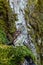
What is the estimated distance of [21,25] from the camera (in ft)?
13.4

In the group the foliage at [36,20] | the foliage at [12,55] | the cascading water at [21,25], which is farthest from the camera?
the foliage at [36,20]

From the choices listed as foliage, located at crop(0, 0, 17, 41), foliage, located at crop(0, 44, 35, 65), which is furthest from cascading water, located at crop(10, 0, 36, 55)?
foliage, located at crop(0, 44, 35, 65)

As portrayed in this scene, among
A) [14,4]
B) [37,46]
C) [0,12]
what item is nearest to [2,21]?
[0,12]

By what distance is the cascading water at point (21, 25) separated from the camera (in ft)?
12.6

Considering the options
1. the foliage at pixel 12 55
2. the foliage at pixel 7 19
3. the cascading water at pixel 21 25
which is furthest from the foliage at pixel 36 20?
the foliage at pixel 12 55

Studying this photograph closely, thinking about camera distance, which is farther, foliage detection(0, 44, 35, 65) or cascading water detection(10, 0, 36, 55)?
cascading water detection(10, 0, 36, 55)

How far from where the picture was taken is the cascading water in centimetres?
385

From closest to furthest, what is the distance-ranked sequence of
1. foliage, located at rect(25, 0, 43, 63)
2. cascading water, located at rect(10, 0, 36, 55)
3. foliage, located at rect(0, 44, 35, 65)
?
foliage, located at rect(0, 44, 35, 65)
cascading water, located at rect(10, 0, 36, 55)
foliage, located at rect(25, 0, 43, 63)

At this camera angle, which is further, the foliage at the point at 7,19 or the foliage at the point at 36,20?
the foliage at the point at 36,20

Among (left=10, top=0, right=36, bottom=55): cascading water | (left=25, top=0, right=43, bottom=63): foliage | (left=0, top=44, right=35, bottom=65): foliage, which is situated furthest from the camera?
(left=25, top=0, right=43, bottom=63): foliage

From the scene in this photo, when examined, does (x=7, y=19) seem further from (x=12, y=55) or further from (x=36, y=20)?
(x=12, y=55)

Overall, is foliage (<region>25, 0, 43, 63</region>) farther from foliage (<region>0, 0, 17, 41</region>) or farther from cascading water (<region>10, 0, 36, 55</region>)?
foliage (<region>0, 0, 17, 41</region>)

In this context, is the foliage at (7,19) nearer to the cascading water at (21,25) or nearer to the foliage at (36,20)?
the cascading water at (21,25)

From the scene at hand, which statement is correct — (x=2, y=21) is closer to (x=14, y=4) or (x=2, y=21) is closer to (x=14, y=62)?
(x=14, y=4)
